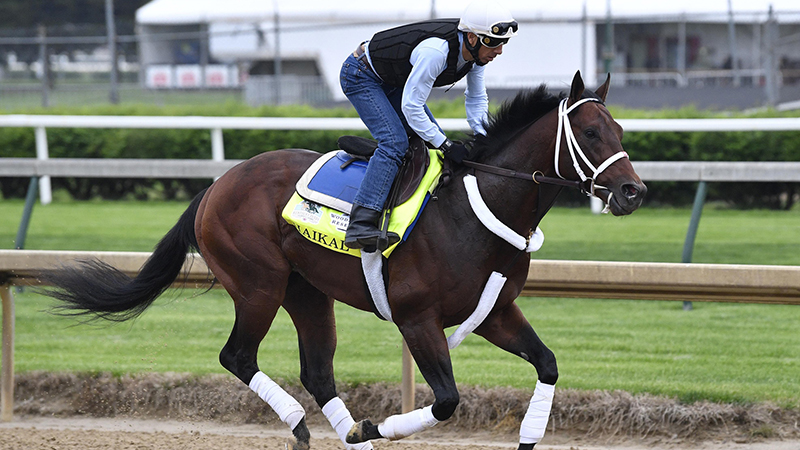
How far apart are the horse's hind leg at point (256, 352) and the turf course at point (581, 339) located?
1136 mm

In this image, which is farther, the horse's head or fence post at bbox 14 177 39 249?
fence post at bbox 14 177 39 249

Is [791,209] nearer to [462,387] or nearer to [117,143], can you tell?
[462,387]

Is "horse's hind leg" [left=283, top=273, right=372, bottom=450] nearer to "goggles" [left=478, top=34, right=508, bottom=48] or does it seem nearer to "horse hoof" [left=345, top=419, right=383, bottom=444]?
"horse hoof" [left=345, top=419, right=383, bottom=444]

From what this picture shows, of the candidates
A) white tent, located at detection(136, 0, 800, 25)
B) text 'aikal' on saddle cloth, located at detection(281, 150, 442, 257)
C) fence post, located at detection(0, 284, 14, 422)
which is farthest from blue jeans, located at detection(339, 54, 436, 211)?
white tent, located at detection(136, 0, 800, 25)

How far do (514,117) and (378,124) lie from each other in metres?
0.56

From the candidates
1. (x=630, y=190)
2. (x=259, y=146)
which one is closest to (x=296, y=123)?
(x=259, y=146)

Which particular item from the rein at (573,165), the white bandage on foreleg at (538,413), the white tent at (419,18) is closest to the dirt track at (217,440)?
the white bandage on foreleg at (538,413)

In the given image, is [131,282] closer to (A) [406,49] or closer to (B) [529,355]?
(A) [406,49]

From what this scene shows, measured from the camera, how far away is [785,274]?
3.99 meters

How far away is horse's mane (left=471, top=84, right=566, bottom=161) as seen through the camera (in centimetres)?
361

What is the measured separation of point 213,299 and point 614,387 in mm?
3687

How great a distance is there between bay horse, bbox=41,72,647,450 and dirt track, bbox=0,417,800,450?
1.88 ft

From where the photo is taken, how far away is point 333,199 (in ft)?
12.3

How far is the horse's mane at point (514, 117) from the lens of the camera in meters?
3.61
